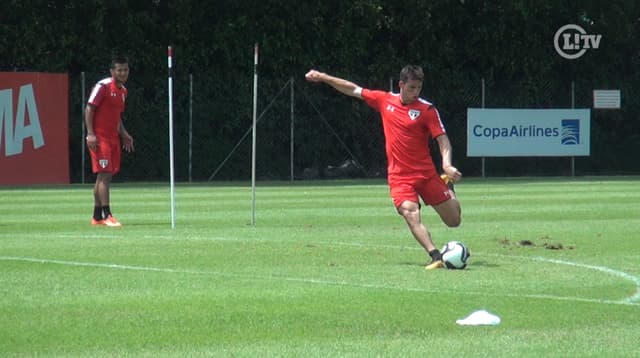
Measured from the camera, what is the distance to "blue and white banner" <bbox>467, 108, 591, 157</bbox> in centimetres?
3956

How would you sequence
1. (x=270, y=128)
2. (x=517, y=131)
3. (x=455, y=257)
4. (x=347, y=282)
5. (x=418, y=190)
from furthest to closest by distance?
(x=517, y=131)
(x=270, y=128)
(x=418, y=190)
(x=455, y=257)
(x=347, y=282)

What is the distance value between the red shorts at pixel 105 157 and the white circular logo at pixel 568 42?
2467 cm

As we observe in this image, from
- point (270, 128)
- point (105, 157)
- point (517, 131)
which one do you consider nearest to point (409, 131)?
point (105, 157)

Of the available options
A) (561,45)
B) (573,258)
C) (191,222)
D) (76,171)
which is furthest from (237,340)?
(561,45)

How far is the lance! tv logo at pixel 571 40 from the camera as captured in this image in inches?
1665

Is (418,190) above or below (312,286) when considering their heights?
above

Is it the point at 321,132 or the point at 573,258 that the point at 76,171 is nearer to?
the point at 321,132

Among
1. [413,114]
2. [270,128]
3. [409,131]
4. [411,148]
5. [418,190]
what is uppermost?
[413,114]

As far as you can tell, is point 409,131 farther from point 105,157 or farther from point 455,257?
point 105,157

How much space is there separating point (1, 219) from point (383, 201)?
7573mm

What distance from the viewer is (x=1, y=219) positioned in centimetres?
2127

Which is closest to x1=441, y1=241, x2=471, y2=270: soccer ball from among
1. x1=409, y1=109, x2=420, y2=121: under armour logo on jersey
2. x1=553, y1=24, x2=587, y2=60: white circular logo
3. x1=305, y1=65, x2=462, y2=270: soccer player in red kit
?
x1=305, y1=65, x2=462, y2=270: soccer player in red kit

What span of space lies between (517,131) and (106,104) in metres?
21.8

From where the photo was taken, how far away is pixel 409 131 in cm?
1428
